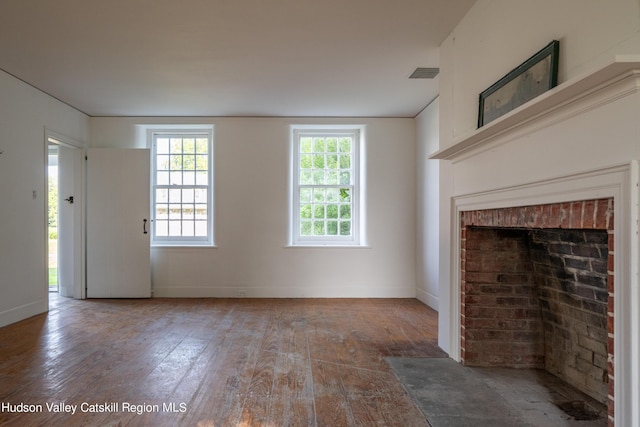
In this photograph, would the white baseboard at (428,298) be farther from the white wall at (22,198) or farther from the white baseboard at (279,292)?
the white wall at (22,198)

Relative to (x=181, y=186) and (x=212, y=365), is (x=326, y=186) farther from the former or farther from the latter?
(x=212, y=365)

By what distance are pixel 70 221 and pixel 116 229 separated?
709 mm

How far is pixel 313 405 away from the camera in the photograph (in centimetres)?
238

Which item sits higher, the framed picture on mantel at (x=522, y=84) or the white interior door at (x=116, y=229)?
the framed picture on mantel at (x=522, y=84)

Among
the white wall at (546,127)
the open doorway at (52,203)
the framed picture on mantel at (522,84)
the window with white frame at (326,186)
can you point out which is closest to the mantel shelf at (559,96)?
the white wall at (546,127)

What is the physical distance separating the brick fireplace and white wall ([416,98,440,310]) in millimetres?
1965

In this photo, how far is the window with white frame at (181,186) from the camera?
6035 mm

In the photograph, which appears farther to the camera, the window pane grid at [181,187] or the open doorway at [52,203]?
the open doorway at [52,203]

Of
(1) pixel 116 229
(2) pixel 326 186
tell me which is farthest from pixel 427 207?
(1) pixel 116 229

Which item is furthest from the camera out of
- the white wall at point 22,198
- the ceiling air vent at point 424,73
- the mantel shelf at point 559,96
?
the white wall at point 22,198

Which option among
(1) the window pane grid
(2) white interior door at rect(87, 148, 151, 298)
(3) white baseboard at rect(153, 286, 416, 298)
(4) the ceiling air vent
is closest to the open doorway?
(2) white interior door at rect(87, 148, 151, 298)

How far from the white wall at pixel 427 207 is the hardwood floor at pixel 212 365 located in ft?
1.51

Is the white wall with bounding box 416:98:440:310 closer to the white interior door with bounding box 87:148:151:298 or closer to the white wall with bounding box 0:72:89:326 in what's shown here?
the white interior door with bounding box 87:148:151:298

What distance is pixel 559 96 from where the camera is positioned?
1.64 m
